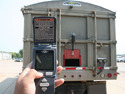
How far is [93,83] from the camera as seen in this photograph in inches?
155

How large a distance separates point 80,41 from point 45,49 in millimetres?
2080

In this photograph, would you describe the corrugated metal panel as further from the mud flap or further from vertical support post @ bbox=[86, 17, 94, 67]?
the mud flap

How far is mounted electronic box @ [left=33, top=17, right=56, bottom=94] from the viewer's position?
1.72 meters

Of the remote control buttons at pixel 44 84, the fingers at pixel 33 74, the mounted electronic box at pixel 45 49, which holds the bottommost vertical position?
the remote control buttons at pixel 44 84

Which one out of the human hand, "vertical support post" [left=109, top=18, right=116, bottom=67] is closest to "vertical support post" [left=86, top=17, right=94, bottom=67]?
"vertical support post" [left=109, top=18, right=116, bottom=67]

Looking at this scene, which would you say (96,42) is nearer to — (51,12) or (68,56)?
(68,56)

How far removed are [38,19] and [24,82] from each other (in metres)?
0.90

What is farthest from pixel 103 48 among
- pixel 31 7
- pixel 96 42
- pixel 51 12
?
pixel 31 7

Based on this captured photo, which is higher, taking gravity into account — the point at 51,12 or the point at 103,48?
the point at 51,12

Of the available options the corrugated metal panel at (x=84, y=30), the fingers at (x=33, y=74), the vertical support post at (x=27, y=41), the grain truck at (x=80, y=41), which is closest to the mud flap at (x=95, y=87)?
the grain truck at (x=80, y=41)

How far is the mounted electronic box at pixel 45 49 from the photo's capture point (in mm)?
1719

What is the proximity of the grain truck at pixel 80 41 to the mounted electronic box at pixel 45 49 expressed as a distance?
1743mm

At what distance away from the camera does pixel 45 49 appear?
176cm

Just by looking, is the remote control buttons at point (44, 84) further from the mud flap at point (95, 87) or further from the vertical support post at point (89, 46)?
the mud flap at point (95, 87)
